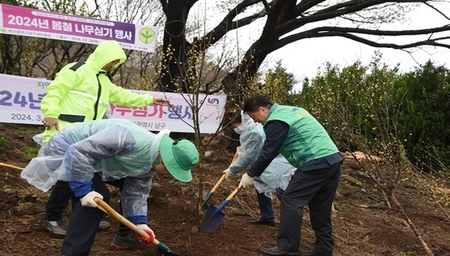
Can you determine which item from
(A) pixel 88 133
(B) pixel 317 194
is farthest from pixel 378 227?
(A) pixel 88 133

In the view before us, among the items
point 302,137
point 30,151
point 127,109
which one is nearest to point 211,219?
point 302,137

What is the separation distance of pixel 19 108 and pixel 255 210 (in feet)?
10.9

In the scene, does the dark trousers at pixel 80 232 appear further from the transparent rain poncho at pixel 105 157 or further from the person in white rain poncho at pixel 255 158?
the person in white rain poncho at pixel 255 158

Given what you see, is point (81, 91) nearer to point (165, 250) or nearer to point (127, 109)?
point (165, 250)

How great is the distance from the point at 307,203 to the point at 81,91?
2075 millimetres

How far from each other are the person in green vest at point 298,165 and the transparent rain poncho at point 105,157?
3.50 ft

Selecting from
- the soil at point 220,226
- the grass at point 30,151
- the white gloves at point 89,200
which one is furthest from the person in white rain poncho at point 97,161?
the grass at point 30,151

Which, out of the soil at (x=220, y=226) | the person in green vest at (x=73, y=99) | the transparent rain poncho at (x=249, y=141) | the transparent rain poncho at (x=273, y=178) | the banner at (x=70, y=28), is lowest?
the soil at (x=220, y=226)

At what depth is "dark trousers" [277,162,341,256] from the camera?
136 inches

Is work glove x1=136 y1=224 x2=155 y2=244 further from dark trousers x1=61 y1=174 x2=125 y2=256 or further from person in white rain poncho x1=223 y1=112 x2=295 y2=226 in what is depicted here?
person in white rain poncho x1=223 y1=112 x2=295 y2=226

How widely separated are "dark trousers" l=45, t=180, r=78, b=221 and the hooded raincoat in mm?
394

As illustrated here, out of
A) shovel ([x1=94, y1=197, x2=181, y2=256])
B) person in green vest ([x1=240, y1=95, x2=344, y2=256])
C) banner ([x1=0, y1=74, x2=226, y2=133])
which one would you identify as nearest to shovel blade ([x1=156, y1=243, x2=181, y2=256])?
shovel ([x1=94, y1=197, x2=181, y2=256])

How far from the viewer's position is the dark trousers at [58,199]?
10.9 ft

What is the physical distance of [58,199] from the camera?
11.1ft
